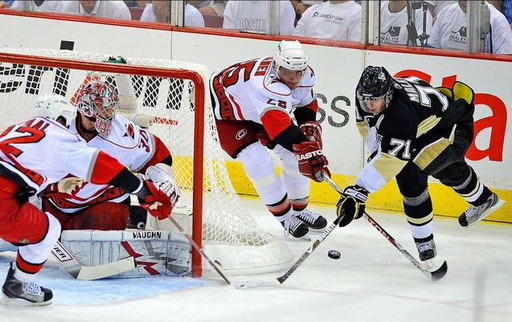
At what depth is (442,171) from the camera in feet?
17.3

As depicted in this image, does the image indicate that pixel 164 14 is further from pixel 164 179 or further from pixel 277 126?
pixel 164 179

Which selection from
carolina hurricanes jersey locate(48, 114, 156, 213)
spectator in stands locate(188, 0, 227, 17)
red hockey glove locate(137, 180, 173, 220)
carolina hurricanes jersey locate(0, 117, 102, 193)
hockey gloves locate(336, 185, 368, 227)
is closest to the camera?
carolina hurricanes jersey locate(0, 117, 102, 193)

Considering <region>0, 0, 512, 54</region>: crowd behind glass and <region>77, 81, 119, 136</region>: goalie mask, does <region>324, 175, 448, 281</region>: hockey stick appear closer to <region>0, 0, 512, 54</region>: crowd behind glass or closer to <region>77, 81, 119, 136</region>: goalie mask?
<region>77, 81, 119, 136</region>: goalie mask

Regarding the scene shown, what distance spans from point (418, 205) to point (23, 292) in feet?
5.37

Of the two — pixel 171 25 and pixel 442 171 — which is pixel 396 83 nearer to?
pixel 442 171

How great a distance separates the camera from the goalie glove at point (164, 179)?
15.1 ft

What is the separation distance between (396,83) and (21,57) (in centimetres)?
147

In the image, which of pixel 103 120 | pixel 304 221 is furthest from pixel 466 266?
pixel 103 120

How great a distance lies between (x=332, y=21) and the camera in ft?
21.1

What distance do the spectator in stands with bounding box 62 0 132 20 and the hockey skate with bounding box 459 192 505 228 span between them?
2348mm

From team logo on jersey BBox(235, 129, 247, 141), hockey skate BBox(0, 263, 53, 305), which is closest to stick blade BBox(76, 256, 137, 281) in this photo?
hockey skate BBox(0, 263, 53, 305)

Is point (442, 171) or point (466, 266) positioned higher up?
point (442, 171)

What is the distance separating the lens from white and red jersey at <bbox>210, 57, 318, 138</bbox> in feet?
17.0

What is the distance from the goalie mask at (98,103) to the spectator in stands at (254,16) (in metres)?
1.98
